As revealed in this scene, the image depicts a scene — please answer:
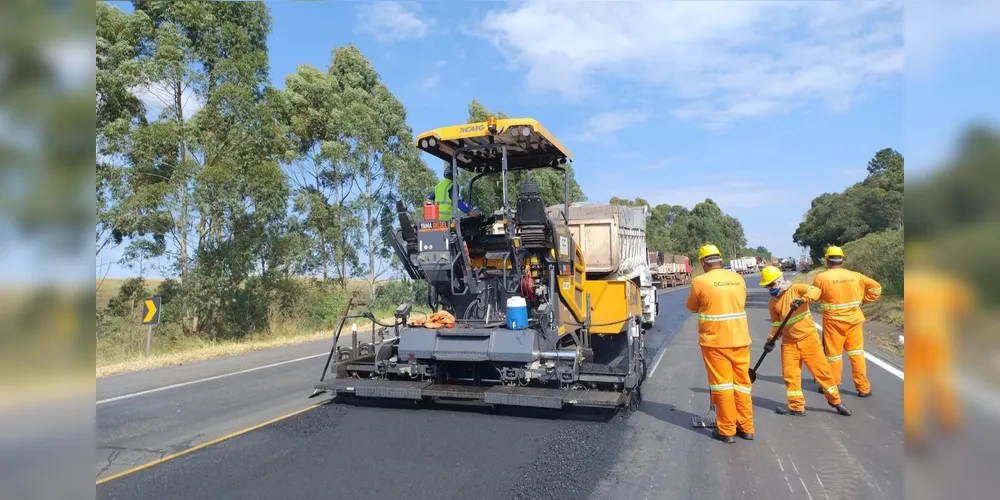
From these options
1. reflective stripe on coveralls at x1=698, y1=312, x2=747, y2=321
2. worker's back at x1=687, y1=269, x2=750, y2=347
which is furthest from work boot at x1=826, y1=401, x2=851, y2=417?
reflective stripe on coveralls at x1=698, y1=312, x2=747, y2=321

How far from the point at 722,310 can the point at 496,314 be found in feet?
8.97

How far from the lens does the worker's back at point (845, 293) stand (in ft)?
20.8

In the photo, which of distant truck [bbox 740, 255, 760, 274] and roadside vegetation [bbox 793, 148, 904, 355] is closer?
roadside vegetation [bbox 793, 148, 904, 355]

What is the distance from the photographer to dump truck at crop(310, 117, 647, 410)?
596 centimetres

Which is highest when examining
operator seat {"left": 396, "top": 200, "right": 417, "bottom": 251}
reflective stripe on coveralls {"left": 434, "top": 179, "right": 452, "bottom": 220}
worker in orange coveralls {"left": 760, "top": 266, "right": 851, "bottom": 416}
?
reflective stripe on coveralls {"left": 434, "top": 179, "right": 452, "bottom": 220}

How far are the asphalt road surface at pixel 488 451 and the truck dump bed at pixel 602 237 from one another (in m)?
2.33

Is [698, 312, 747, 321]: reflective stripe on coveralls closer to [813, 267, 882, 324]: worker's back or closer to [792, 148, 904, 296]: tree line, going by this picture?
[792, 148, 904, 296]: tree line

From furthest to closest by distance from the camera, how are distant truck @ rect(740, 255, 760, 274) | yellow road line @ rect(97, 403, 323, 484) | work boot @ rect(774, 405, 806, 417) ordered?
distant truck @ rect(740, 255, 760, 274) → work boot @ rect(774, 405, 806, 417) → yellow road line @ rect(97, 403, 323, 484)

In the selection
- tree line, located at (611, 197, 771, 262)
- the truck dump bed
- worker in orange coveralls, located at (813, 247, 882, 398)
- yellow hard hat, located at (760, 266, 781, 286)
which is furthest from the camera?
tree line, located at (611, 197, 771, 262)

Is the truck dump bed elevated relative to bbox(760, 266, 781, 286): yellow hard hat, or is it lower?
elevated

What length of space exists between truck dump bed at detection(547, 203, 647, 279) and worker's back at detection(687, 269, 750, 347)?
3.62 metres

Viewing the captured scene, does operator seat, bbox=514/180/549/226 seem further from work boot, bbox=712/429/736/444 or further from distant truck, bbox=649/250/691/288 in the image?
distant truck, bbox=649/250/691/288
